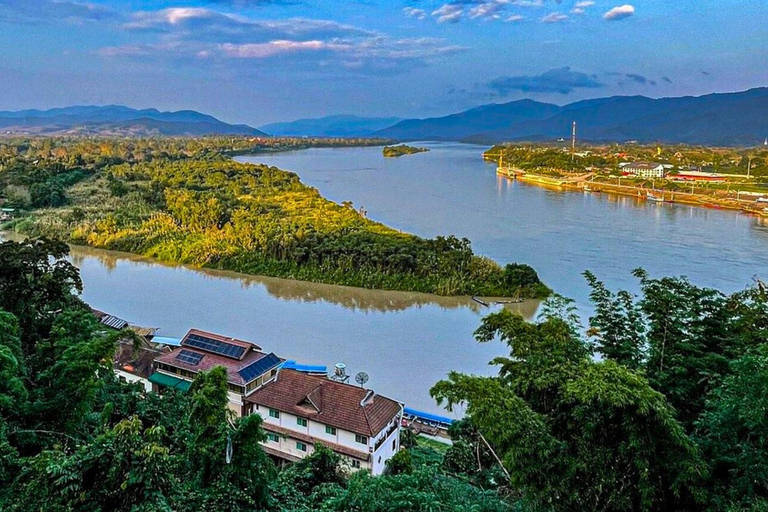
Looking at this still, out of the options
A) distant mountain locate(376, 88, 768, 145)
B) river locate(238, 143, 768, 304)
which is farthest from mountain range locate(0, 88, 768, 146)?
river locate(238, 143, 768, 304)

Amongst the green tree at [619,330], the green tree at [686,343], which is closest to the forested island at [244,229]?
the green tree at [619,330]

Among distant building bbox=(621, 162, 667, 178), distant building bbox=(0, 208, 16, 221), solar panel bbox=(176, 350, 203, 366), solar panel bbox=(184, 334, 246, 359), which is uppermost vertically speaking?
distant building bbox=(621, 162, 667, 178)

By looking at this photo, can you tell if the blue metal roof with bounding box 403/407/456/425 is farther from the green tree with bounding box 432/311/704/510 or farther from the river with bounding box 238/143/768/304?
the river with bounding box 238/143/768/304

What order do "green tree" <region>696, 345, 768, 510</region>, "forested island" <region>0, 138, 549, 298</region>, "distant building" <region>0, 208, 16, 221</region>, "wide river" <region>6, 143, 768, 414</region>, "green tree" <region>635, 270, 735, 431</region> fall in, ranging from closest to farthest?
"green tree" <region>696, 345, 768, 510</region>, "green tree" <region>635, 270, 735, 431</region>, "wide river" <region>6, 143, 768, 414</region>, "forested island" <region>0, 138, 549, 298</region>, "distant building" <region>0, 208, 16, 221</region>

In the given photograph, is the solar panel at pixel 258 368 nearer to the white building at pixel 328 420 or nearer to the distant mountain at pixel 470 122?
the white building at pixel 328 420

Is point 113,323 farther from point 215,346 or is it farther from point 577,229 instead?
point 577,229

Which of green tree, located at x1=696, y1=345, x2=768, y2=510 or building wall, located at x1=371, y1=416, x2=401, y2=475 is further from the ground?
green tree, located at x1=696, y1=345, x2=768, y2=510
